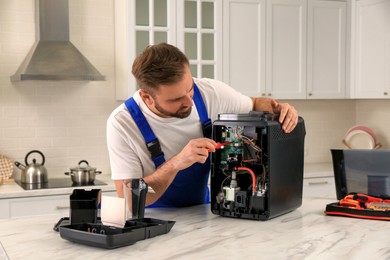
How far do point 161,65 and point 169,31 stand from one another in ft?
7.76

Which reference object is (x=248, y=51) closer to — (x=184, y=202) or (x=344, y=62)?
(x=344, y=62)

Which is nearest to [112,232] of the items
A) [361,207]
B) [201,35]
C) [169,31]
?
[361,207]

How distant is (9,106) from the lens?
456 centimetres

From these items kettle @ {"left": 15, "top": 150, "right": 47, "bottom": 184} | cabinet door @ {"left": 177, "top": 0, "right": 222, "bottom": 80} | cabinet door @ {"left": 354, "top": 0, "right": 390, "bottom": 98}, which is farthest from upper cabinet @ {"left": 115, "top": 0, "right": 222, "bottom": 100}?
cabinet door @ {"left": 354, "top": 0, "right": 390, "bottom": 98}

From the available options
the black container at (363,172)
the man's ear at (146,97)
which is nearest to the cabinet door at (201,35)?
the man's ear at (146,97)

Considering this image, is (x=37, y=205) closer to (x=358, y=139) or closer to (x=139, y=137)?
(x=139, y=137)

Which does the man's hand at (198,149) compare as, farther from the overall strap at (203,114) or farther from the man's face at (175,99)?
the overall strap at (203,114)

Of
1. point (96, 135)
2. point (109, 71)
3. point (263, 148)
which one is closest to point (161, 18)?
point (109, 71)

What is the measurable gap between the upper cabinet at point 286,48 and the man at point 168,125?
2117 millimetres

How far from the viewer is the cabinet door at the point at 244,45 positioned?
191 inches

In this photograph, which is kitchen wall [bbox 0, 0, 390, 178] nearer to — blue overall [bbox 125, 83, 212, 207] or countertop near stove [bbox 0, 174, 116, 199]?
countertop near stove [bbox 0, 174, 116, 199]

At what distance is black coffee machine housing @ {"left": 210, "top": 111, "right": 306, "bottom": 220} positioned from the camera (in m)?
2.28

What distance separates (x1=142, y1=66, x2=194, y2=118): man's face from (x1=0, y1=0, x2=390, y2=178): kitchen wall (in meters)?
2.32

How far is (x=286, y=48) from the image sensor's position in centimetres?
513
